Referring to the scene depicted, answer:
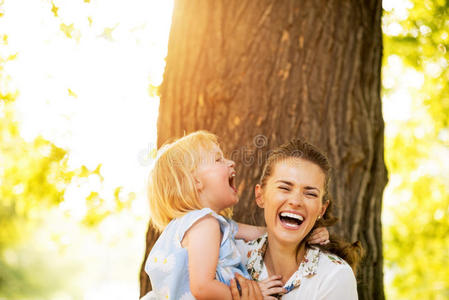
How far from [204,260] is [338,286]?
25.4 inches

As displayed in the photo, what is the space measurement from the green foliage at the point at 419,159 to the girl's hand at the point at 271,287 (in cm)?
464

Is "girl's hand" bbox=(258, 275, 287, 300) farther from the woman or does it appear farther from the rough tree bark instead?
the rough tree bark

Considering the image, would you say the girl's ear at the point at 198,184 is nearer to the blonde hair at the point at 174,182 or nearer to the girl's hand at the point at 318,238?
the blonde hair at the point at 174,182

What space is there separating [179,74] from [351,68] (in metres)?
1.27

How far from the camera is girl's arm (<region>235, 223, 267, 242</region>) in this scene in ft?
9.60

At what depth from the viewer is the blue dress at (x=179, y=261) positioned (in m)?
2.45

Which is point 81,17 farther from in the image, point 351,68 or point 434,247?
point 434,247

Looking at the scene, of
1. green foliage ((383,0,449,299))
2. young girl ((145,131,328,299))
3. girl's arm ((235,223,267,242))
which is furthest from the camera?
green foliage ((383,0,449,299))

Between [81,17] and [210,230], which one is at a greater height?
[81,17]

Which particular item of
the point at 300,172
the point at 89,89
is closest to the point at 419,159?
the point at 89,89

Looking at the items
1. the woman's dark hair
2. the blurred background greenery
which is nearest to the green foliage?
the blurred background greenery

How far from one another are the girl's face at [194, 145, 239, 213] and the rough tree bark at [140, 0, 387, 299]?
1.61 feet

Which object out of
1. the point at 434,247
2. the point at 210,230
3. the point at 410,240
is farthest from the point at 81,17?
the point at 434,247

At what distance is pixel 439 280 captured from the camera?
1244 cm
